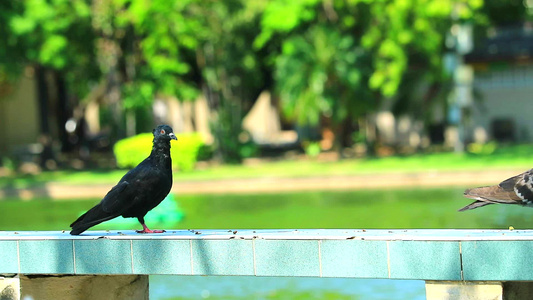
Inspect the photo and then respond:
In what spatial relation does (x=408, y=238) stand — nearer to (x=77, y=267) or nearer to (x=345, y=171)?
(x=77, y=267)

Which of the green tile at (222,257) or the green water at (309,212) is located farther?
the green water at (309,212)

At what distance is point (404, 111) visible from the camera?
37.3 meters

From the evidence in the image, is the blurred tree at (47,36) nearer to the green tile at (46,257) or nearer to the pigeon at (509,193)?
the green tile at (46,257)

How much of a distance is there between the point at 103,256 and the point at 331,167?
72.1 ft

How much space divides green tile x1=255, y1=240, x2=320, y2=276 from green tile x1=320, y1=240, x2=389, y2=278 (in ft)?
0.32

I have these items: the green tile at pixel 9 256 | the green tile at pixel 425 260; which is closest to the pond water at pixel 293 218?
the green tile at pixel 9 256

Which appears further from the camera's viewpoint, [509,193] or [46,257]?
[46,257]

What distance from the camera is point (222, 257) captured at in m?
7.96

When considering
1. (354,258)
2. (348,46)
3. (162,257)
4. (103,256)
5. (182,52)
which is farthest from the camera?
(182,52)

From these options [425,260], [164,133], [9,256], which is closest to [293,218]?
[164,133]

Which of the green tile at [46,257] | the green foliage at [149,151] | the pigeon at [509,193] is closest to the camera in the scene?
the pigeon at [509,193]

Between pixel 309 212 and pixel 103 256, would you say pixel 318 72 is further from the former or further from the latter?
pixel 103 256

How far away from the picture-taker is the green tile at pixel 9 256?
8.58 meters

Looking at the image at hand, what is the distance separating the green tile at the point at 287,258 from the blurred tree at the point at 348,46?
76.2 feet
